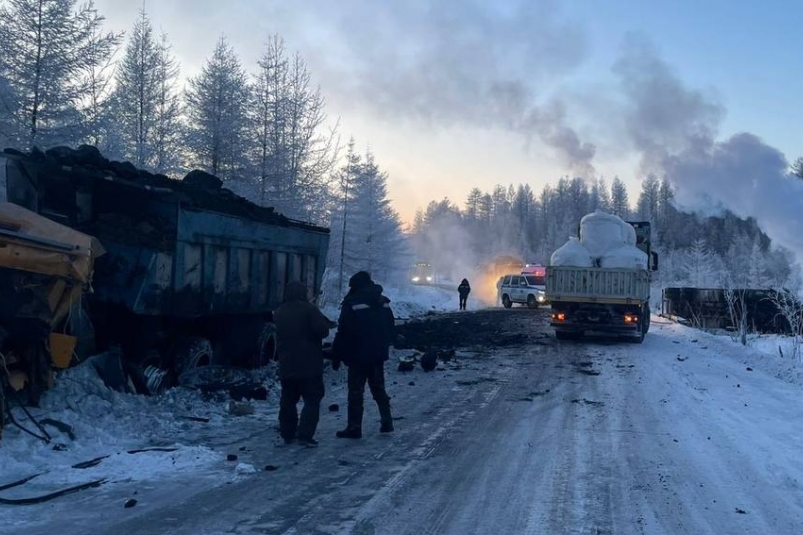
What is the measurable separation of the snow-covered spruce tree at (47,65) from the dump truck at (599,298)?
15.6m

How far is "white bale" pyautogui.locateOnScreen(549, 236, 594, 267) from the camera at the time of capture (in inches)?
720

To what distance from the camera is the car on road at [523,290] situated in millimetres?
35781

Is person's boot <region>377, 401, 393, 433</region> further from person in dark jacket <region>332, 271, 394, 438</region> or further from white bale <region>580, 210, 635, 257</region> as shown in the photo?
white bale <region>580, 210, 635, 257</region>

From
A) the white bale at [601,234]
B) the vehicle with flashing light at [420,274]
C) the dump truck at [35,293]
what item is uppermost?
the vehicle with flashing light at [420,274]

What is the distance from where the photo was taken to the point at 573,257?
60.2ft

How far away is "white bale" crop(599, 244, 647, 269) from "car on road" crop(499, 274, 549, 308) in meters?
16.8

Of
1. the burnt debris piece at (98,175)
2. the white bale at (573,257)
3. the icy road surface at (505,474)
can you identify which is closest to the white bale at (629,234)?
the white bale at (573,257)

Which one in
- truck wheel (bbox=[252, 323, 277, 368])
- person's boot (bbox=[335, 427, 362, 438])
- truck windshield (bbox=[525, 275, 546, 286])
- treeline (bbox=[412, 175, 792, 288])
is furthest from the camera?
treeline (bbox=[412, 175, 792, 288])

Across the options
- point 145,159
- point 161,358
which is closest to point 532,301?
point 145,159

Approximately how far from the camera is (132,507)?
16.1 ft

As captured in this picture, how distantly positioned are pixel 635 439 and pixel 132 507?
17.3 feet

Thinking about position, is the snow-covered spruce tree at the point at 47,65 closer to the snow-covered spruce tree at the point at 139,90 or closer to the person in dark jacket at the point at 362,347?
the snow-covered spruce tree at the point at 139,90

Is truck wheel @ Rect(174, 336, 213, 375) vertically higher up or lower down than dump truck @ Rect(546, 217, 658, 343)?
lower down

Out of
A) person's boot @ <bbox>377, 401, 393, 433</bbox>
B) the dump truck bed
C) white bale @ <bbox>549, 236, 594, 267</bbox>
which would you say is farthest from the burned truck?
white bale @ <bbox>549, 236, 594, 267</bbox>
